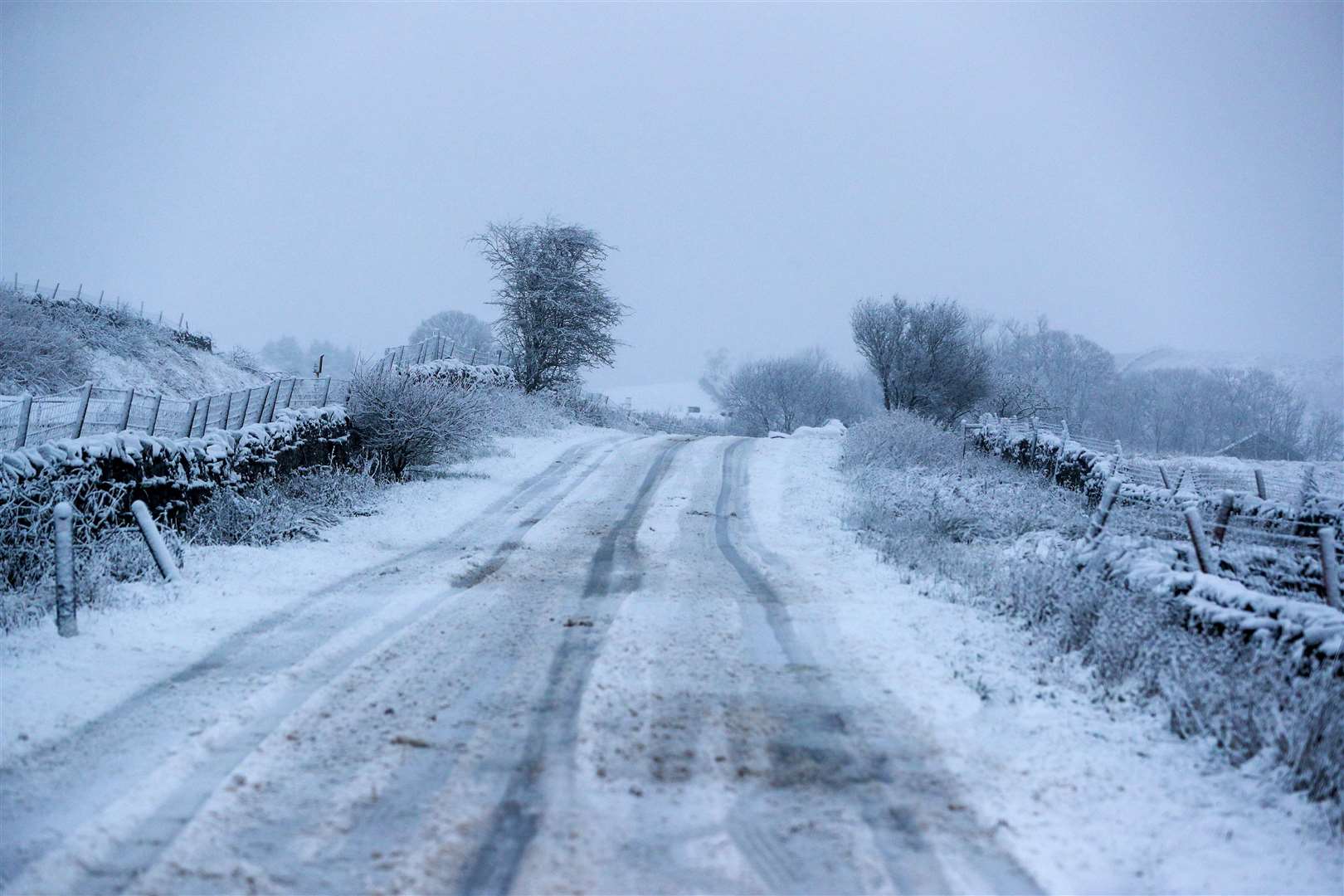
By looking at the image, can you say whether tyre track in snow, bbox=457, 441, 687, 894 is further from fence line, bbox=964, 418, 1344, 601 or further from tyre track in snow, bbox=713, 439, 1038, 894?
fence line, bbox=964, 418, 1344, 601

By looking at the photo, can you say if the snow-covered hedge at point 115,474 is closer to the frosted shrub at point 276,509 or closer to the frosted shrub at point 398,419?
the frosted shrub at point 276,509

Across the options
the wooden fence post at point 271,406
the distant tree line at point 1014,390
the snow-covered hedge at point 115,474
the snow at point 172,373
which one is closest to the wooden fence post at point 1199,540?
the snow-covered hedge at point 115,474

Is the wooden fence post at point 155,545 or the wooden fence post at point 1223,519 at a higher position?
the wooden fence post at point 1223,519

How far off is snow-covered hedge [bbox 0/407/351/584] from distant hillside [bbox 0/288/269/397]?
6.79 m

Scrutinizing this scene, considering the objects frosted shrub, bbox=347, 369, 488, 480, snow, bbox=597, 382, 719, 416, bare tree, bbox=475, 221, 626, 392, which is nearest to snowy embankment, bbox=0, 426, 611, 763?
frosted shrub, bbox=347, 369, 488, 480

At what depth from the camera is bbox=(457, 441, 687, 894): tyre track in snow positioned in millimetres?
2922

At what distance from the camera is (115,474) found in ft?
27.1

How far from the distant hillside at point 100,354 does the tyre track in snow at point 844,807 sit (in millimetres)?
16911

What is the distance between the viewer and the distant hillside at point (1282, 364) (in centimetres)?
6638

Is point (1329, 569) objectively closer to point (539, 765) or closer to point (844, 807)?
point (844, 807)

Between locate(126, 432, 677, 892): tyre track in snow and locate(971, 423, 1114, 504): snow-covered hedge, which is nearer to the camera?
locate(126, 432, 677, 892): tyre track in snow

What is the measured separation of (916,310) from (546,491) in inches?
1135

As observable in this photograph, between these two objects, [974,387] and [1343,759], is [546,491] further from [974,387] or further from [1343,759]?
[974,387]

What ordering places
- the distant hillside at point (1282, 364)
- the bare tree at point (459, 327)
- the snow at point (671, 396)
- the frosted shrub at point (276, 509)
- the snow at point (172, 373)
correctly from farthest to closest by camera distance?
the snow at point (671, 396) < the bare tree at point (459, 327) < the distant hillside at point (1282, 364) < the snow at point (172, 373) < the frosted shrub at point (276, 509)
